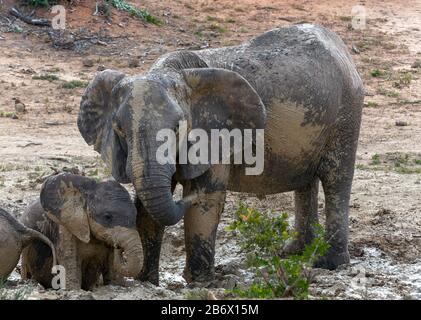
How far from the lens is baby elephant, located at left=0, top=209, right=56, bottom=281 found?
6887mm

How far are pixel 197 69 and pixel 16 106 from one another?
618 centimetres

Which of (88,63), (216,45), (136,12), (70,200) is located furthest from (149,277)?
(136,12)

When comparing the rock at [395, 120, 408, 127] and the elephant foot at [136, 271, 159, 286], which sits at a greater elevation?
the rock at [395, 120, 408, 127]

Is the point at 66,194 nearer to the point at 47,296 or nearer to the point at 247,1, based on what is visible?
the point at 47,296

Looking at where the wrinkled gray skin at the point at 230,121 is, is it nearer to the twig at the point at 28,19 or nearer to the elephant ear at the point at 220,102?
the elephant ear at the point at 220,102

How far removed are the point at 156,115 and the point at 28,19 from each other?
1024 cm

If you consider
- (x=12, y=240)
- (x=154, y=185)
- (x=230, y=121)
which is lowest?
(x=12, y=240)

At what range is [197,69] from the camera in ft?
22.7

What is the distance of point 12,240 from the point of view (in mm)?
6918

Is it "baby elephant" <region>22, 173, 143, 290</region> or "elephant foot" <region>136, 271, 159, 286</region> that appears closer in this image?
"baby elephant" <region>22, 173, 143, 290</region>

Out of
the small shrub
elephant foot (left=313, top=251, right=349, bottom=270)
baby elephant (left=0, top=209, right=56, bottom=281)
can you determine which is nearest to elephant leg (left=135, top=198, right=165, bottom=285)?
baby elephant (left=0, top=209, right=56, bottom=281)

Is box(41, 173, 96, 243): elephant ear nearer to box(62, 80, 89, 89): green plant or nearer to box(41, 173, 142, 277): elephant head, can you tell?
box(41, 173, 142, 277): elephant head

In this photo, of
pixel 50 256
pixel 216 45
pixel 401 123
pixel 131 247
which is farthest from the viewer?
pixel 216 45

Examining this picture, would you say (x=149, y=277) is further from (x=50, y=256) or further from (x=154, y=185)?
(x=154, y=185)
